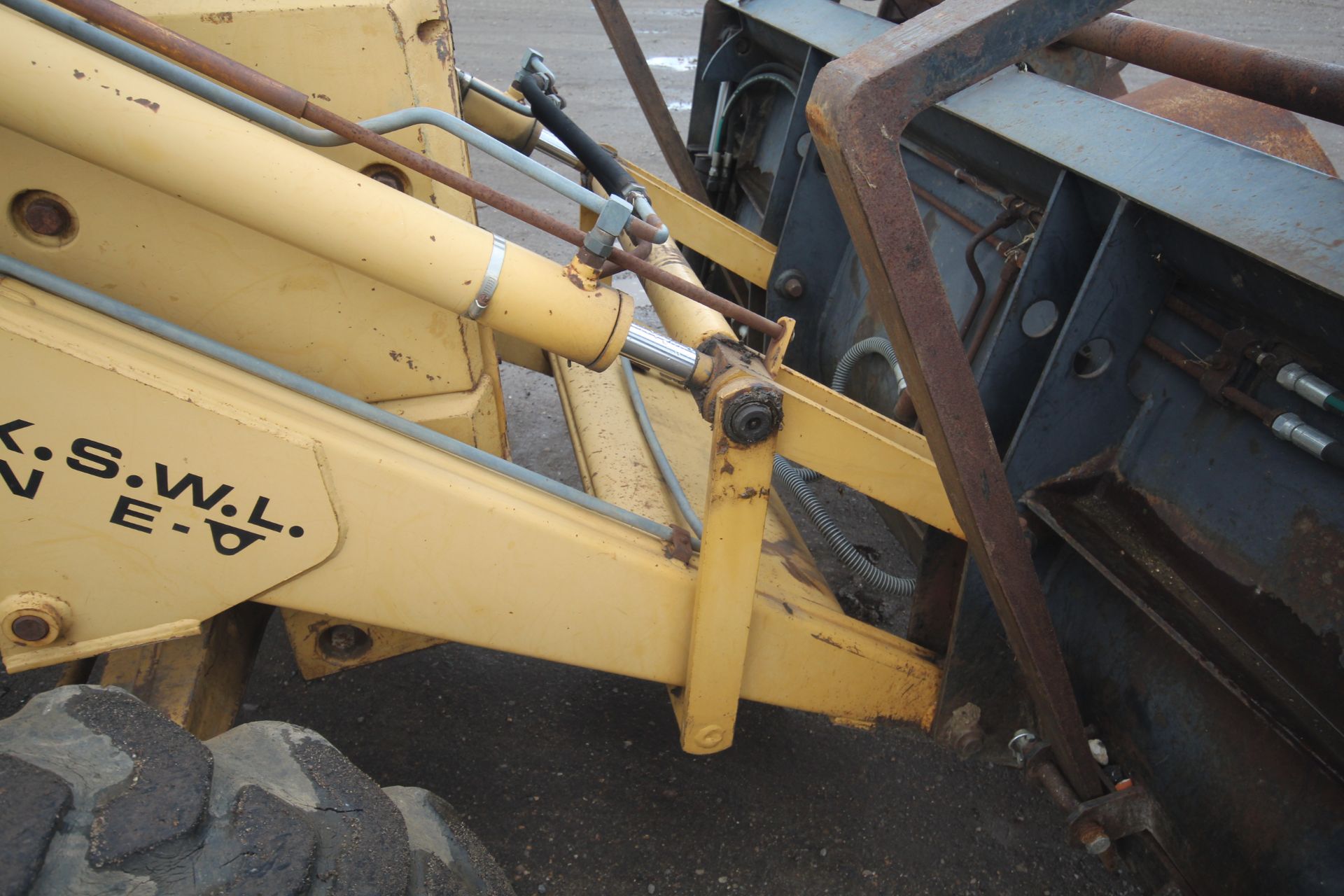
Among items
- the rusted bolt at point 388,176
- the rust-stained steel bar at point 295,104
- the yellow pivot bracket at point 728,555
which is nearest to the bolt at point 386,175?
the rusted bolt at point 388,176

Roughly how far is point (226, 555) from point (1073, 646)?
1421 millimetres

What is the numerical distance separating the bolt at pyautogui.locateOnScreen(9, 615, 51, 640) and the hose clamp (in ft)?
2.16

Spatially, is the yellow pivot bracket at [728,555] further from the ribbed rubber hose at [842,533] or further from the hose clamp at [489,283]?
the ribbed rubber hose at [842,533]

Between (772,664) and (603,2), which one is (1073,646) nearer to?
(772,664)

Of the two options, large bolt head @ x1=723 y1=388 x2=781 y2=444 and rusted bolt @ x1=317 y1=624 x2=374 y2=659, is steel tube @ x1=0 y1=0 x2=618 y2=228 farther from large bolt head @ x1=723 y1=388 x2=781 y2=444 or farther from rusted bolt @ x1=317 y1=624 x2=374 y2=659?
rusted bolt @ x1=317 y1=624 x2=374 y2=659

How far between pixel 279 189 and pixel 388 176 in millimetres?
227

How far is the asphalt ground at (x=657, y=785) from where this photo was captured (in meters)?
1.79

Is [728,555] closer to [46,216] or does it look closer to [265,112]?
[265,112]

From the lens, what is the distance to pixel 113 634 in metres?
1.15

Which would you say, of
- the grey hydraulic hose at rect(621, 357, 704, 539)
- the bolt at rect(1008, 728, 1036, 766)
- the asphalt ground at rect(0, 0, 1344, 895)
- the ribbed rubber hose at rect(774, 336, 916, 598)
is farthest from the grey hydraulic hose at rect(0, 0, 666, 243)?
the asphalt ground at rect(0, 0, 1344, 895)

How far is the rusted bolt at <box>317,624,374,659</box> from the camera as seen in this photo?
1.54 m

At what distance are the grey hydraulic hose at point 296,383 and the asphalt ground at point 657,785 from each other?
0.79 m

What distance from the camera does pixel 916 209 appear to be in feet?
3.29

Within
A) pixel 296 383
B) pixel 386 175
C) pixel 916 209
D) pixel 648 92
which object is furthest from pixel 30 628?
Result: pixel 648 92
